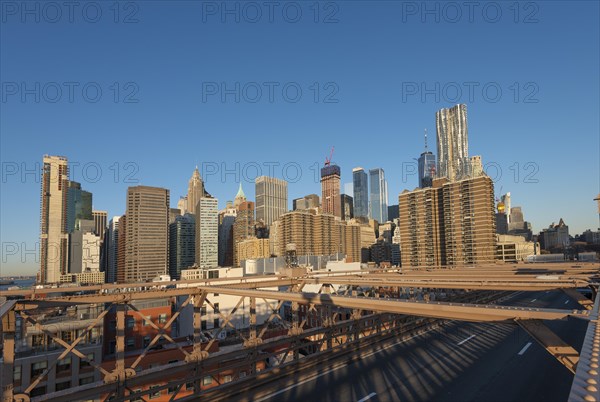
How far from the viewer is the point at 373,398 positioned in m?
12.8

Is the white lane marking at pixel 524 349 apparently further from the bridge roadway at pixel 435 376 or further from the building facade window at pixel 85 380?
the building facade window at pixel 85 380

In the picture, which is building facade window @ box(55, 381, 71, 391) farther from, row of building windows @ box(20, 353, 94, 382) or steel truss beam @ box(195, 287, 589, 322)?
steel truss beam @ box(195, 287, 589, 322)

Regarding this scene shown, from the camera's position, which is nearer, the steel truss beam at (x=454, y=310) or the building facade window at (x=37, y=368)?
the steel truss beam at (x=454, y=310)

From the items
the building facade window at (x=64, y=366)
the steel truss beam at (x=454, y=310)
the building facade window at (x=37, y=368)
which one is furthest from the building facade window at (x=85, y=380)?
the steel truss beam at (x=454, y=310)

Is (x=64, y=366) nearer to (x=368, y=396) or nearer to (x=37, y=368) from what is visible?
(x=37, y=368)

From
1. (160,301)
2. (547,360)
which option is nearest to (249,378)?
(547,360)

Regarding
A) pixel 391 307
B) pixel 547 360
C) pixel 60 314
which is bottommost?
pixel 60 314

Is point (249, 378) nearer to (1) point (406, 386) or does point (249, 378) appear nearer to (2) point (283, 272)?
(1) point (406, 386)

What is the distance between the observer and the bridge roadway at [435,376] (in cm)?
1330

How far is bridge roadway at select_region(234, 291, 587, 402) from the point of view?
43.6 ft

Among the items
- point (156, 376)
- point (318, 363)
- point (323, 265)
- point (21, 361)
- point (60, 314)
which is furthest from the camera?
point (323, 265)

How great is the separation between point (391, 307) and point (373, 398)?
474cm

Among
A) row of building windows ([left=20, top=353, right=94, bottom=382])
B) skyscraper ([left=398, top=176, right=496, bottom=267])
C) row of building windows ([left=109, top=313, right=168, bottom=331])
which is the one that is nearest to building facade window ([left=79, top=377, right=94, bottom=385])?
row of building windows ([left=20, top=353, right=94, bottom=382])

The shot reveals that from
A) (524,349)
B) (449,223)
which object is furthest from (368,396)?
(449,223)
